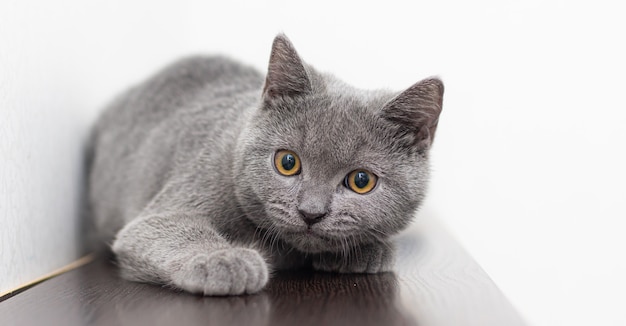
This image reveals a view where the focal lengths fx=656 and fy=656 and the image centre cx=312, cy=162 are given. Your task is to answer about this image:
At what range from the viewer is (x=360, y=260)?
4.71 feet

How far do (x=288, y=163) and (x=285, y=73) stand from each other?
0.69ft

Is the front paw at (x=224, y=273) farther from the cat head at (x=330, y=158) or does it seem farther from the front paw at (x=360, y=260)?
the front paw at (x=360, y=260)

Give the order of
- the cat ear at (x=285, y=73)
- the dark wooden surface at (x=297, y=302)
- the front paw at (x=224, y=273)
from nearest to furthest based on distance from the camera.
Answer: the dark wooden surface at (x=297, y=302) < the front paw at (x=224, y=273) < the cat ear at (x=285, y=73)

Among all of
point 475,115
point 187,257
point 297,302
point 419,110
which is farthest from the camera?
point 475,115

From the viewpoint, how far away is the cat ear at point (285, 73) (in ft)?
4.49

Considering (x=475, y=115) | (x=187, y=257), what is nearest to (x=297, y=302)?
(x=187, y=257)

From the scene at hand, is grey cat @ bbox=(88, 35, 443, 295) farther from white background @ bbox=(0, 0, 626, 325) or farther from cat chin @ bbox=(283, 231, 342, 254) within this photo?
white background @ bbox=(0, 0, 626, 325)

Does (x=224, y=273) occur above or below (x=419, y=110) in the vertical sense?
below

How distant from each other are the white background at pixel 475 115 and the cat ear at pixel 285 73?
0.53 meters

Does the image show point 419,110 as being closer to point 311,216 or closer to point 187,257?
point 311,216

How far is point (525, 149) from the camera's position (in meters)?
1.91

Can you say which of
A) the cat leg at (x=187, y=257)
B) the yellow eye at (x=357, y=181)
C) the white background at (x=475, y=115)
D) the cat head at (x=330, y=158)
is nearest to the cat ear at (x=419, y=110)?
the cat head at (x=330, y=158)

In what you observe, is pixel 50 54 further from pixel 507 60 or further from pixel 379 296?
pixel 507 60

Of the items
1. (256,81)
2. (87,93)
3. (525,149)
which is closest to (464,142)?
(525,149)
